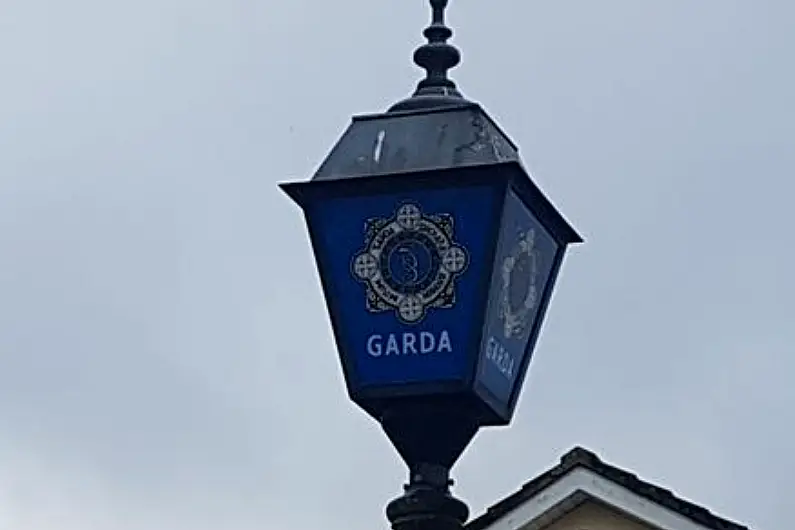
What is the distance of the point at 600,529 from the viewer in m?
14.4

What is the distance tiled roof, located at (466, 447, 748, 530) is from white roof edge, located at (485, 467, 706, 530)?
22mm

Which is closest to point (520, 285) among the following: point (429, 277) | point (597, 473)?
point (429, 277)

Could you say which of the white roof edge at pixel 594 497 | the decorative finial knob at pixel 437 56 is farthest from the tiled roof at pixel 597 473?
the decorative finial knob at pixel 437 56

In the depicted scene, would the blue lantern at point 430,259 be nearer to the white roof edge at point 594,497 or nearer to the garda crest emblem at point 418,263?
the garda crest emblem at point 418,263

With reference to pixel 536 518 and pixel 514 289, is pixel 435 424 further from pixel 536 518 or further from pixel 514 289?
pixel 536 518

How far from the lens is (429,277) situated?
538cm

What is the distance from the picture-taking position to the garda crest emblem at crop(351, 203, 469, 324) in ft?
17.6

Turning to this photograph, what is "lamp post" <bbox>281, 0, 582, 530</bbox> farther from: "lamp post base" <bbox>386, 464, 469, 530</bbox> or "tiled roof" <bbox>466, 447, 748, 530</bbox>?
"tiled roof" <bbox>466, 447, 748, 530</bbox>

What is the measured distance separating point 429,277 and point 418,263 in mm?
45

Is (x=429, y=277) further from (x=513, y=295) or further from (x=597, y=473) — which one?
(x=597, y=473)

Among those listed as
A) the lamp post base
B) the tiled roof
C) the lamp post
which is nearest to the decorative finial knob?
the lamp post

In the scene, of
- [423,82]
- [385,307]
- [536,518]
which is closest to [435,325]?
[385,307]

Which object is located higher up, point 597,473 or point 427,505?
A: point 597,473

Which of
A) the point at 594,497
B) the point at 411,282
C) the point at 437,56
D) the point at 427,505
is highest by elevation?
the point at 594,497
